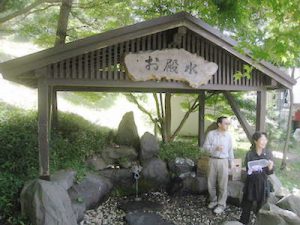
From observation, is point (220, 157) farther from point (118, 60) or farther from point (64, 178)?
point (64, 178)

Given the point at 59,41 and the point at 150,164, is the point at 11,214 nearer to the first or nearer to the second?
the point at 150,164

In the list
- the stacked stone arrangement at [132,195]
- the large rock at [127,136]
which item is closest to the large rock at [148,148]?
the stacked stone arrangement at [132,195]

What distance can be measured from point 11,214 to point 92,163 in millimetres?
2480

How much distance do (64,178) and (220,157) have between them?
3236 millimetres

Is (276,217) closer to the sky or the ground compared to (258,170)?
closer to the ground

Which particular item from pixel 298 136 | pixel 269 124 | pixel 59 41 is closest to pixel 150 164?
pixel 59 41

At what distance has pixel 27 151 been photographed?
267 inches

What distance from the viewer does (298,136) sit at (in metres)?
17.3

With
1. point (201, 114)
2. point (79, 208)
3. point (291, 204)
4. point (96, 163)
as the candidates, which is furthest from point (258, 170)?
point (201, 114)

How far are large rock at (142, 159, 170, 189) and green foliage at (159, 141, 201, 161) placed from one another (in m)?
0.36

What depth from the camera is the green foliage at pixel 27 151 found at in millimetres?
5965

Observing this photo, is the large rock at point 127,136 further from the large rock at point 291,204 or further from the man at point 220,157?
the large rock at point 291,204

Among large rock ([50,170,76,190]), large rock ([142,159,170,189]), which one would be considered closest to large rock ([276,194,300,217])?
large rock ([142,159,170,189])

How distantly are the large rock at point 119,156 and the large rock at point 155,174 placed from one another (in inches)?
17.0
